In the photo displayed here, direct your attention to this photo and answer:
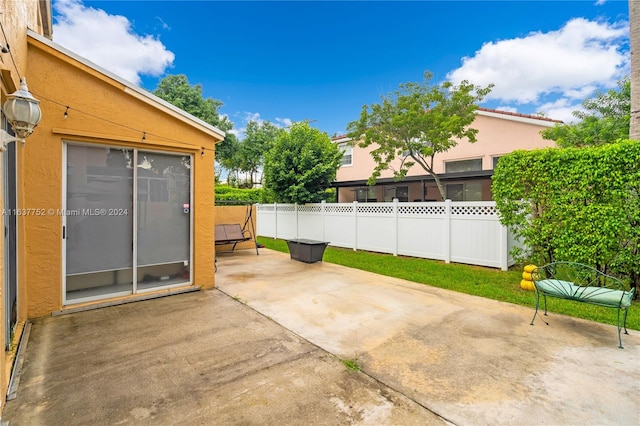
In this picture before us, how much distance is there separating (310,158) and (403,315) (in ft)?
29.3

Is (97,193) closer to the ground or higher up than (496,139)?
closer to the ground

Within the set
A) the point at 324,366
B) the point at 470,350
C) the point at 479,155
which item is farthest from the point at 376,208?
the point at 324,366

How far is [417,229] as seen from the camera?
29.5 ft

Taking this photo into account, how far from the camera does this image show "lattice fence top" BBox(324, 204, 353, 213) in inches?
429

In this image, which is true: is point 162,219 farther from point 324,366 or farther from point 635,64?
point 635,64

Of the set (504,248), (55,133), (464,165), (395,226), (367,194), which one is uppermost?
(464,165)

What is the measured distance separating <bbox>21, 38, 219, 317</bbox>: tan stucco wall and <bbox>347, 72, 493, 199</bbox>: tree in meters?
8.39

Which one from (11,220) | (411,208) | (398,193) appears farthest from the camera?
(398,193)

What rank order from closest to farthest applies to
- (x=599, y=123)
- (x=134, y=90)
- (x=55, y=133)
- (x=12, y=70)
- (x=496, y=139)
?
(x=12, y=70)
(x=55, y=133)
(x=134, y=90)
(x=599, y=123)
(x=496, y=139)

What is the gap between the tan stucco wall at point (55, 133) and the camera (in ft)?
13.3

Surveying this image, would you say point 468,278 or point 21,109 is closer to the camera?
point 21,109

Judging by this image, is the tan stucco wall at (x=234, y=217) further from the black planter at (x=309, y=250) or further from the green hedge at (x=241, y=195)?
the green hedge at (x=241, y=195)

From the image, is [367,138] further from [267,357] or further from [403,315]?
[267,357]

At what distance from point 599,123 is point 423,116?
620cm
